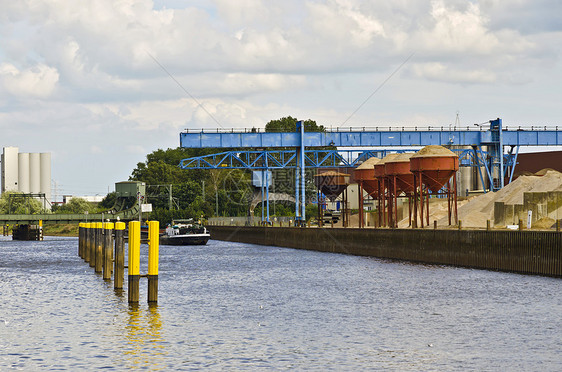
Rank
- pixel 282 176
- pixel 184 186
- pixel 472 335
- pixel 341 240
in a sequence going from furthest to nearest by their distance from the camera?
pixel 184 186, pixel 282 176, pixel 341 240, pixel 472 335

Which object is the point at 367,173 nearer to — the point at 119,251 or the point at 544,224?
the point at 544,224

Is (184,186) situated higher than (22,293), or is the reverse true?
(184,186)

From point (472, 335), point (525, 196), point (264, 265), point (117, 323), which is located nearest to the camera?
point (472, 335)

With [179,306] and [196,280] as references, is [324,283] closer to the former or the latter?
[196,280]

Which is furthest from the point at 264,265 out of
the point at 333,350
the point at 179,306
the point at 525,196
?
the point at 333,350

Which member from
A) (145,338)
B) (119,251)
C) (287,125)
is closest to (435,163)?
(119,251)

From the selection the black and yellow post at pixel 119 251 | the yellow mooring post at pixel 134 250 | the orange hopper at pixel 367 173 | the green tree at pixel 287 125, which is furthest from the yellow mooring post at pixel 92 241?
the green tree at pixel 287 125

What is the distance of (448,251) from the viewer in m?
46.3

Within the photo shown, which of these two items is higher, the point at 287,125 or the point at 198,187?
the point at 287,125

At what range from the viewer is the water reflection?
1952 cm

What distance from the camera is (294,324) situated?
997 inches

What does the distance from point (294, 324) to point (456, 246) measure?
21.8 meters

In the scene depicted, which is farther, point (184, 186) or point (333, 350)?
point (184, 186)

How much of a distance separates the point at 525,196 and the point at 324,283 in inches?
693
